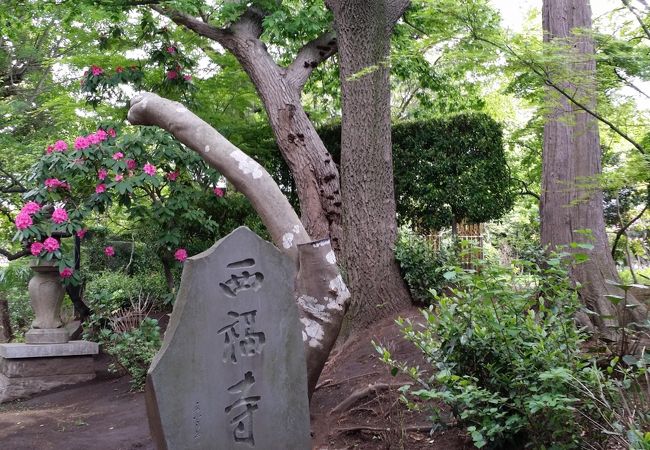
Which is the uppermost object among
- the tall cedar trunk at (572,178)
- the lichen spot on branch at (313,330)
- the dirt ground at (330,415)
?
the tall cedar trunk at (572,178)

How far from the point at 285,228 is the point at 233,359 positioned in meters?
1.69

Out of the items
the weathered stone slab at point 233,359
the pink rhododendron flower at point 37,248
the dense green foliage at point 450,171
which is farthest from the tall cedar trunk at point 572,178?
the pink rhododendron flower at point 37,248

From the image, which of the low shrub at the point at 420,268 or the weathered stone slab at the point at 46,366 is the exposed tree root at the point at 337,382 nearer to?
the low shrub at the point at 420,268

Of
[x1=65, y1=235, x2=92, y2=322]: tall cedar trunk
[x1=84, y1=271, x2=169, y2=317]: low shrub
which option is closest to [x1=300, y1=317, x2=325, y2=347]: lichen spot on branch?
[x1=84, y1=271, x2=169, y2=317]: low shrub

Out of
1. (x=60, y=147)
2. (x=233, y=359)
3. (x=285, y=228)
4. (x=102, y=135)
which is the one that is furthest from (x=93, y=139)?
(x=233, y=359)

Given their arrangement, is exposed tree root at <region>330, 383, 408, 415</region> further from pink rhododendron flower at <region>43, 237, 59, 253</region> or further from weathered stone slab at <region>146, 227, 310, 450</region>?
pink rhododendron flower at <region>43, 237, 59, 253</region>

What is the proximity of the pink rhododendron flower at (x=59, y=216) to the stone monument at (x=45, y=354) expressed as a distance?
0.80 meters

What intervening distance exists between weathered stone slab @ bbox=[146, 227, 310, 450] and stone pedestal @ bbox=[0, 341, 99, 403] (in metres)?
5.33

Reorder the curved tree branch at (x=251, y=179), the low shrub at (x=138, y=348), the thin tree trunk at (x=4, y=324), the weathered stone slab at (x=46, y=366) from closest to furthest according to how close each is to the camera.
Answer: the curved tree branch at (x=251, y=179), the low shrub at (x=138, y=348), the weathered stone slab at (x=46, y=366), the thin tree trunk at (x=4, y=324)

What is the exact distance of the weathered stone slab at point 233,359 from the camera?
3348 millimetres

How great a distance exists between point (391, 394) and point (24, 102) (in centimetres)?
1195

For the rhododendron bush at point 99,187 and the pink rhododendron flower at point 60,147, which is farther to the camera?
the pink rhododendron flower at point 60,147

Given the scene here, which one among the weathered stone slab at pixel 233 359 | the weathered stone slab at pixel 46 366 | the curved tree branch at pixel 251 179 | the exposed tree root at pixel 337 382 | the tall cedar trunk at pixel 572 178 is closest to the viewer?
the weathered stone slab at pixel 233 359

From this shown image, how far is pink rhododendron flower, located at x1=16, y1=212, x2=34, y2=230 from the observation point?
7609 mm
